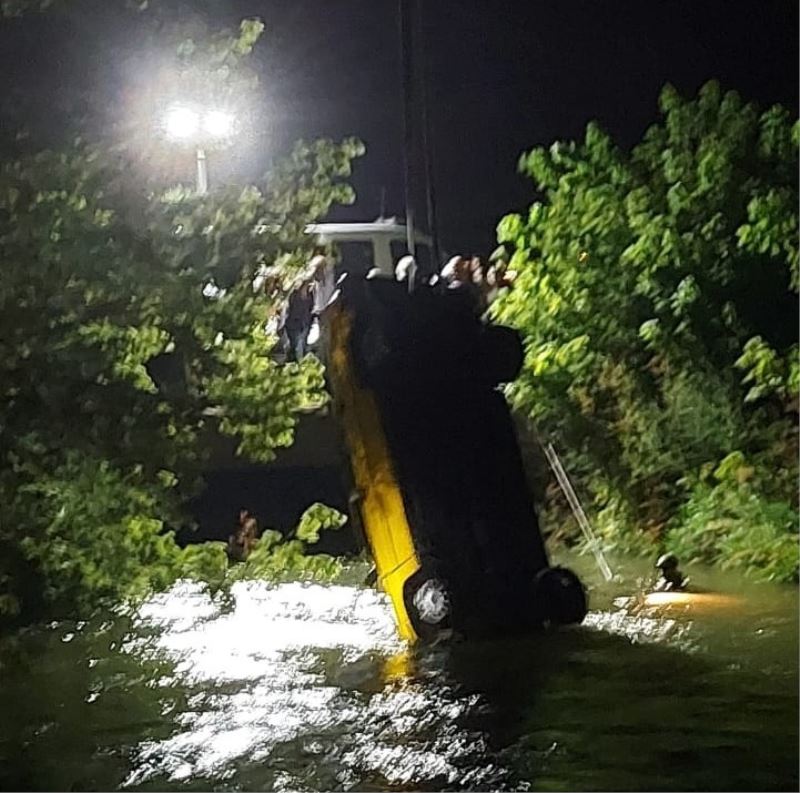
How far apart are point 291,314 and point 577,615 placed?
759 millimetres

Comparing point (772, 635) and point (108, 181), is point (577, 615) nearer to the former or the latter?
point (772, 635)

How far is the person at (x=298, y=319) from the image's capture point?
2438mm

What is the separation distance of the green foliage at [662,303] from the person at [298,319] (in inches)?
14.1

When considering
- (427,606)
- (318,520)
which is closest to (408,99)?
(318,520)

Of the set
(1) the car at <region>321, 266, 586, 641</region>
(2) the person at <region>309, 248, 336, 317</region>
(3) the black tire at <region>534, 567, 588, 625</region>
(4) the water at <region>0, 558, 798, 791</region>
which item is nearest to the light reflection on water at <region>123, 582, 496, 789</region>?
(4) the water at <region>0, 558, 798, 791</region>

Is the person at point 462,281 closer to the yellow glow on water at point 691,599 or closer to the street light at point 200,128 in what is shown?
the street light at point 200,128

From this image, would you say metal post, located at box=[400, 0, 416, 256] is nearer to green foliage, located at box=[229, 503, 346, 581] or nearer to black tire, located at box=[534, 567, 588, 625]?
green foliage, located at box=[229, 503, 346, 581]

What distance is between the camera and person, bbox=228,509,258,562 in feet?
7.99

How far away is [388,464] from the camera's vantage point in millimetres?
2404

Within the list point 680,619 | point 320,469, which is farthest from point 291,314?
point 680,619

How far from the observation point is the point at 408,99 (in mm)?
2443

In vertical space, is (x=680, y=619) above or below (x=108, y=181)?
below

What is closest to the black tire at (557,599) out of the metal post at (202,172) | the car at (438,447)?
the car at (438,447)

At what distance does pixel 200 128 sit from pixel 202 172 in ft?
0.26
